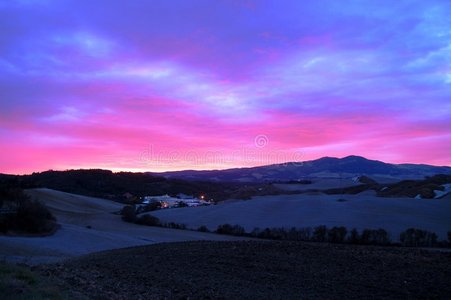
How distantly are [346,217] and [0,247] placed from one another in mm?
37519

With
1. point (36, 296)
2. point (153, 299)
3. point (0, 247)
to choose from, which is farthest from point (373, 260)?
point (0, 247)

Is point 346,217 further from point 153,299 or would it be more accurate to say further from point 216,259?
point 153,299

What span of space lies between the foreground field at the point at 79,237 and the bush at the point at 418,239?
16460 mm

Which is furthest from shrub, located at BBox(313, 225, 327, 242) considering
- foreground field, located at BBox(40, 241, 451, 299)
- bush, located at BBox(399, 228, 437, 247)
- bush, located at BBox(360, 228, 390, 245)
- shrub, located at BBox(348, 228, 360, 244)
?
foreground field, located at BBox(40, 241, 451, 299)

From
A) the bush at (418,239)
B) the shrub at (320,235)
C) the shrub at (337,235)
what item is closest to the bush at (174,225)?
the shrub at (320,235)

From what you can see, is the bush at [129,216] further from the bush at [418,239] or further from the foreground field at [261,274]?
the foreground field at [261,274]

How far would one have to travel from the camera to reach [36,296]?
852cm

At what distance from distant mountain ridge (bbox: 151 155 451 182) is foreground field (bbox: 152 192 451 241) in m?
99.9

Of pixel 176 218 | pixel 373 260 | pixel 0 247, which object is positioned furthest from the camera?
pixel 176 218

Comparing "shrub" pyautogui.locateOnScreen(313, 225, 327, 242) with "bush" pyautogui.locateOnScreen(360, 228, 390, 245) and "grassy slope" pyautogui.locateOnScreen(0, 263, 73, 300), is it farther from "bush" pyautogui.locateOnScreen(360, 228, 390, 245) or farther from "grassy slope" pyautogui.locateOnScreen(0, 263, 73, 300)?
"grassy slope" pyautogui.locateOnScreen(0, 263, 73, 300)

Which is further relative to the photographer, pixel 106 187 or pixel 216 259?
pixel 106 187

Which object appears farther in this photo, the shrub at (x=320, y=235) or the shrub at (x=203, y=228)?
the shrub at (x=203, y=228)

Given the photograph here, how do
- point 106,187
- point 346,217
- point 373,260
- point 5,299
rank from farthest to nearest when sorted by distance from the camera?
point 106,187 < point 346,217 < point 373,260 < point 5,299

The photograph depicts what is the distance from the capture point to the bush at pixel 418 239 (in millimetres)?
36656
